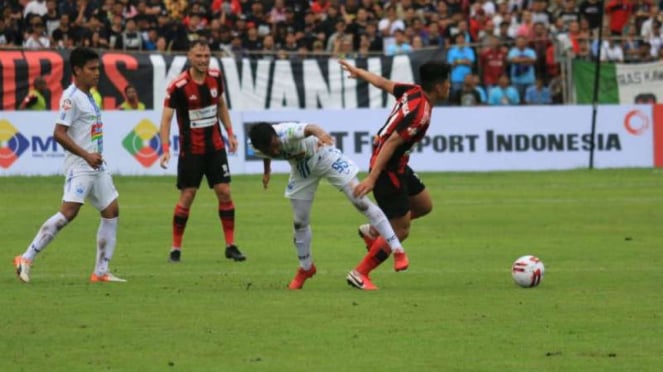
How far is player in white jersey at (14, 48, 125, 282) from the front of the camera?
45.4ft

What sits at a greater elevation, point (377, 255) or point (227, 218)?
point (377, 255)

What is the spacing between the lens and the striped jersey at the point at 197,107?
1714 centimetres

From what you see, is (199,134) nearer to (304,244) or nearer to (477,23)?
(304,244)

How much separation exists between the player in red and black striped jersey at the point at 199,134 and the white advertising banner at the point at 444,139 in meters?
12.1

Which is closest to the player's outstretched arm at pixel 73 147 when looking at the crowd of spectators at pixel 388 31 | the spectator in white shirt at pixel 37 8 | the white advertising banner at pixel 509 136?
the white advertising banner at pixel 509 136

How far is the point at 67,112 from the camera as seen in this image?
45.5ft

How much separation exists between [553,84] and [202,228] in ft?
50.8

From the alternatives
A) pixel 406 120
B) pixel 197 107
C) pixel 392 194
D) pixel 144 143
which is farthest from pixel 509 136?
pixel 406 120

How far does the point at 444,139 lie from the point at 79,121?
17.9m

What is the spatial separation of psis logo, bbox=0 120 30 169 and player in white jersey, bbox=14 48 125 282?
1503 centimetres

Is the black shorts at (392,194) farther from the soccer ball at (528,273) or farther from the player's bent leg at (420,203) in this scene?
the soccer ball at (528,273)

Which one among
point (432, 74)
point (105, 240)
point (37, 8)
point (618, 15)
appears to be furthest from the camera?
point (618, 15)

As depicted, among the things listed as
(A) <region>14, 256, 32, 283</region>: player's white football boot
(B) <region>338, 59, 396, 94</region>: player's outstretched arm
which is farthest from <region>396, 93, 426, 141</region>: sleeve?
(A) <region>14, 256, 32, 283</region>: player's white football boot

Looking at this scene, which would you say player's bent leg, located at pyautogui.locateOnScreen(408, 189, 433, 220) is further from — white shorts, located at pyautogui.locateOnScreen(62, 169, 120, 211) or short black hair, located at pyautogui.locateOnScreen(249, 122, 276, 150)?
white shorts, located at pyautogui.locateOnScreen(62, 169, 120, 211)
